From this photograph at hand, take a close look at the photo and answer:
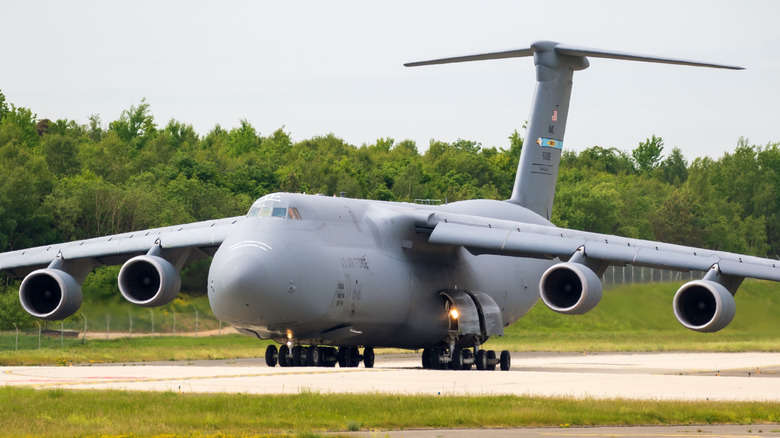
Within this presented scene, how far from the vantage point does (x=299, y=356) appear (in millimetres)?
24188

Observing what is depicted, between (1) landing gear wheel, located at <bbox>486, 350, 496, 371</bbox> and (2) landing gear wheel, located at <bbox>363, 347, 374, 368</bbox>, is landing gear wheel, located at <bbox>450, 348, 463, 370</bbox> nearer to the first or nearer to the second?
(1) landing gear wheel, located at <bbox>486, 350, 496, 371</bbox>

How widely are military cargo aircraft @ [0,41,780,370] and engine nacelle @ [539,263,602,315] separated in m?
0.03

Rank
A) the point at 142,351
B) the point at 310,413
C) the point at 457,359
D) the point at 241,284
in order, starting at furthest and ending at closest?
the point at 142,351 < the point at 457,359 < the point at 241,284 < the point at 310,413

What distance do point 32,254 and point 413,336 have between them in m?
8.00

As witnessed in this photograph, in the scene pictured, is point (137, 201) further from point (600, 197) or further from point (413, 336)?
point (600, 197)

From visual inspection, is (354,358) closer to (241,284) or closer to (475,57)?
(241,284)

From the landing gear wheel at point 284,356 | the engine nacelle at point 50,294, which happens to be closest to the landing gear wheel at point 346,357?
the landing gear wheel at point 284,356

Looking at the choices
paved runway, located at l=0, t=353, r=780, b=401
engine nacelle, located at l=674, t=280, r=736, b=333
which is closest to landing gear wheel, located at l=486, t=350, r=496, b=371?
→ paved runway, located at l=0, t=353, r=780, b=401

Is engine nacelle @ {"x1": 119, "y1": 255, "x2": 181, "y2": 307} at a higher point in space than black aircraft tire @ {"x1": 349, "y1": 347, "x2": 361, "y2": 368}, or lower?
higher

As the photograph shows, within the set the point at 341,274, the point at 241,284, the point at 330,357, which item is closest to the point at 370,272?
the point at 341,274

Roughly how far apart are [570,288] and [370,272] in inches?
147

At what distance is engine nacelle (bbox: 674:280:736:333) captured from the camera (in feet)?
71.0

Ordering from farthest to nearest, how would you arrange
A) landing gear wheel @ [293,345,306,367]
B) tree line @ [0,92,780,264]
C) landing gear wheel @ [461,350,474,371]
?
tree line @ [0,92,780,264] < landing gear wheel @ [461,350,474,371] < landing gear wheel @ [293,345,306,367]

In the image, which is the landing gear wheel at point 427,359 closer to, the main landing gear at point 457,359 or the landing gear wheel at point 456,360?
the main landing gear at point 457,359
